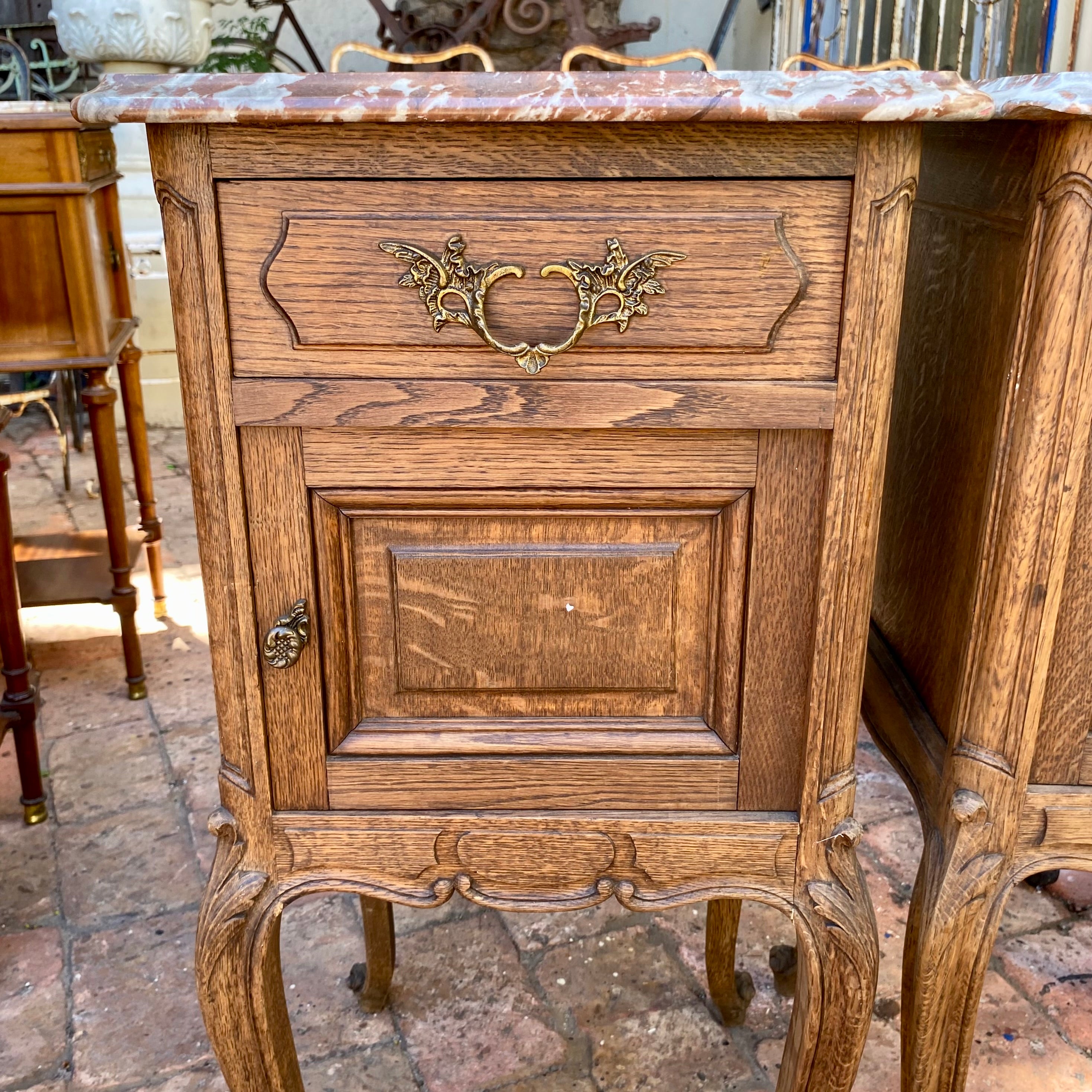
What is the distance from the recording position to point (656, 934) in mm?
1787

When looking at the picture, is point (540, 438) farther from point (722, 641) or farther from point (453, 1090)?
point (453, 1090)

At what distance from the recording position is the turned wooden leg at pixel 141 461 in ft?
8.82

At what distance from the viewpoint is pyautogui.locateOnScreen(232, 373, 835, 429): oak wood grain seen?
0.94m

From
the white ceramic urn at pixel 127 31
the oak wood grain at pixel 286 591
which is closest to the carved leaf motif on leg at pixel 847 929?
the oak wood grain at pixel 286 591

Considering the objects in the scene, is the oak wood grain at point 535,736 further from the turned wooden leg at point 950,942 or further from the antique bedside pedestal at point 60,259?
the antique bedside pedestal at point 60,259

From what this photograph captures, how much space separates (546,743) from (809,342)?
445 millimetres

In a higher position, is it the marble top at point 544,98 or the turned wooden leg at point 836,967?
the marble top at point 544,98

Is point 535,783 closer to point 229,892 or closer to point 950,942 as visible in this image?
point 229,892

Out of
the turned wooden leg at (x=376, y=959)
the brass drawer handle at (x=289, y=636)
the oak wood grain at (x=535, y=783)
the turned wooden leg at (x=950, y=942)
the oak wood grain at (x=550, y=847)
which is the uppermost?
the brass drawer handle at (x=289, y=636)

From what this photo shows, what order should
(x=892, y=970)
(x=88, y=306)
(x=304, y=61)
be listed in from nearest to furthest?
1. (x=892, y=970)
2. (x=88, y=306)
3. (x=304, y=61)

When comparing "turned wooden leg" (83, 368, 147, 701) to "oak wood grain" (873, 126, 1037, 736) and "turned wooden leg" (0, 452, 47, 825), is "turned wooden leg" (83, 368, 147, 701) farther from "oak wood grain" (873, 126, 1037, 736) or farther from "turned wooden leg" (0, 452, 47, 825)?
"oak wood grain" (873, 126, 1037, 736)

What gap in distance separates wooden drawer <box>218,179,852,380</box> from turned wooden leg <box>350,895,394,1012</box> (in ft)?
2.88

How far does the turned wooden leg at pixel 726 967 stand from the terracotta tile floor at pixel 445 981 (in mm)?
A: 30

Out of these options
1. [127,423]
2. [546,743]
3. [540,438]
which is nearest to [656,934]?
[546,743]
